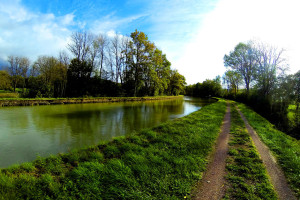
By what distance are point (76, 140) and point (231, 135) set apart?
24.6 ft

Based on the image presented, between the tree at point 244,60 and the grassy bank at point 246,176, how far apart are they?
1064 inches

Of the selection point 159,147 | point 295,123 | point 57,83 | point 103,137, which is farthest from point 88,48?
point 295,123

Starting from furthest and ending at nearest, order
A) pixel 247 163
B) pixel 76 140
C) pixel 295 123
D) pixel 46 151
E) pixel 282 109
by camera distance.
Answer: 1. pixel 282 109
2. pixel 295 123
3. pixel 76 140
4. pixel 46 151
5. pixel 247 163

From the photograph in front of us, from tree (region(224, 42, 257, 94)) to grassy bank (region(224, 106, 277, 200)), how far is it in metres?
27.0

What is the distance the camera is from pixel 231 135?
23.3 feet

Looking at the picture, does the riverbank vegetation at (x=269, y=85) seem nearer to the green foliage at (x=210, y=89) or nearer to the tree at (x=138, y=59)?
the tree at (x=138, y=59)

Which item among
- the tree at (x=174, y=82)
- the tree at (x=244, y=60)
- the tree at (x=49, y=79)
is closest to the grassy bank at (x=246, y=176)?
the tree at (x=244, y=60)

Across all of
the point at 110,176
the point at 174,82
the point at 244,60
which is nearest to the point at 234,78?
the point at 244,60

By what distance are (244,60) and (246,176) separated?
31632 mm

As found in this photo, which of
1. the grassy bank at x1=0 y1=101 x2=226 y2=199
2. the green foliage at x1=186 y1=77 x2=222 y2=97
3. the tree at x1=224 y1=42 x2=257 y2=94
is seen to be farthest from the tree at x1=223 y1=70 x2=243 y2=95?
the grassy bank at x1=0 y1=101 x2=226 y2=199

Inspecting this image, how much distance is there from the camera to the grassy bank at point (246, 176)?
291 centimetres

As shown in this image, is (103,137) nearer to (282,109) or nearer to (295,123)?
(295,123)

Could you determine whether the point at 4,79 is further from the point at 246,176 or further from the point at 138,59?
the point at 246,176

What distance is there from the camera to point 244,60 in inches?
1129
